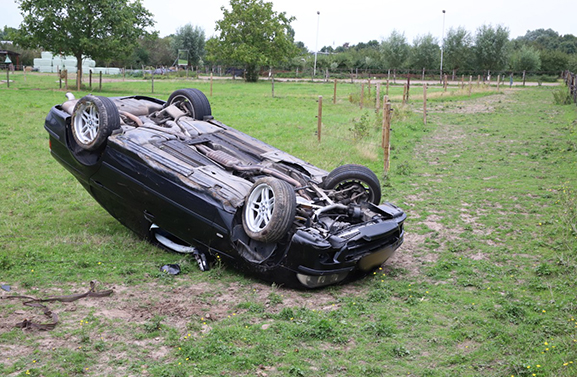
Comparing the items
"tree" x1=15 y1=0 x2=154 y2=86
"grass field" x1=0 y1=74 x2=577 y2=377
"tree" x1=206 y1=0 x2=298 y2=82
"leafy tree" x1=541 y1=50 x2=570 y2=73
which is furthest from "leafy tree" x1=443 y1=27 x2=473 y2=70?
"grass field" x1=0 y1=74 x2=577 y2=377

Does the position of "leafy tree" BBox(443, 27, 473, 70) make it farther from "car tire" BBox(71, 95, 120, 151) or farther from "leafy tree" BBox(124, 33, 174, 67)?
"car tire" BBox(71, 95, 120, 151)

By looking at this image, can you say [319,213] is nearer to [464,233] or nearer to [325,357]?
[325,357]

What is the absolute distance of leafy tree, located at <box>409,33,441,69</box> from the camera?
7125cm

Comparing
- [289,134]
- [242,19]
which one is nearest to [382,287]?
[289,134]

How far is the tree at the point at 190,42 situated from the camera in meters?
84.2

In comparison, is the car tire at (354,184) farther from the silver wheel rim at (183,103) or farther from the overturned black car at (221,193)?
the silver wheel rim at (183,103)

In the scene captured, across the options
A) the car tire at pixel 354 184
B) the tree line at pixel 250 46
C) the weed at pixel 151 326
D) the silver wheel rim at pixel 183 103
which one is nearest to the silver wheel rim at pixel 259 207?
the car tire at pixel 354 184

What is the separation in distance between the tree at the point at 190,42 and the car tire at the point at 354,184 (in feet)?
263

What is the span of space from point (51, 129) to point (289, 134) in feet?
Answer: 31.0

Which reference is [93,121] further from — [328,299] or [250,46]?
[250,46]

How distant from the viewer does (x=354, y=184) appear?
23.9ft

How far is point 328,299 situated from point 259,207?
1275mm

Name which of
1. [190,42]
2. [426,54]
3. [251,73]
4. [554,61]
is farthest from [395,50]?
[190,42]

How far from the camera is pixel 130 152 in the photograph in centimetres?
707
